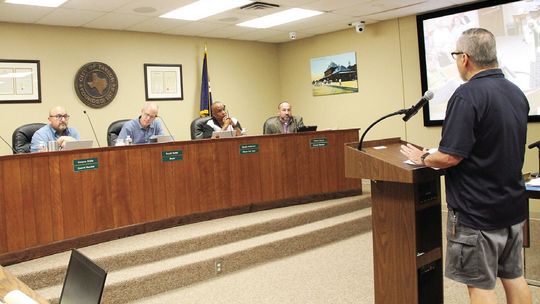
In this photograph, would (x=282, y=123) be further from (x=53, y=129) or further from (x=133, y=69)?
(x=53, y=129)

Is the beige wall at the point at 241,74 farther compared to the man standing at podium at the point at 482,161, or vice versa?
the beige wall at the point at 241,74

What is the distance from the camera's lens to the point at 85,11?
5.70m

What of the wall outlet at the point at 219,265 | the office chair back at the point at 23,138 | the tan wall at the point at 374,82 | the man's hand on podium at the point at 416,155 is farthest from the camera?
the tan wall at the point at 374,82

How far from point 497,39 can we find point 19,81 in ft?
19.3

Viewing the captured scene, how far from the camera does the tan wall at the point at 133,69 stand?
6203 millimetres

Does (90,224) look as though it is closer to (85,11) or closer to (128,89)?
(85,11)

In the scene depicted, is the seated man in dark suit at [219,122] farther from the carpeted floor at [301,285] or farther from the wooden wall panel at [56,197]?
the wooden wall panel at [56,197]

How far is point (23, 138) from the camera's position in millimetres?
5289

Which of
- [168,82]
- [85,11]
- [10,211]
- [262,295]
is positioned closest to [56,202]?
[10,211]

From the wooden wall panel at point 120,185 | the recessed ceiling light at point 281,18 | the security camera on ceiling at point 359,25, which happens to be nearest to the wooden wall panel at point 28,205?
the wooden wall panel at point 120,185

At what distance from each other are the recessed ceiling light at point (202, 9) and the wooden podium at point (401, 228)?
3656 millimetres

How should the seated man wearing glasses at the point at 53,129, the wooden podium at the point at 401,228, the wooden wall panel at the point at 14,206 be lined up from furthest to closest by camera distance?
the seated man wearing glasses at the point at 53,129
the wooden wall panel at the point at 14,206
the wooden podium at the point at 401,228

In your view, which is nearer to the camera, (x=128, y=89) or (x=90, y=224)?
(x=90, y=224)

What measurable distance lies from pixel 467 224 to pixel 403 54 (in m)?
5.33
